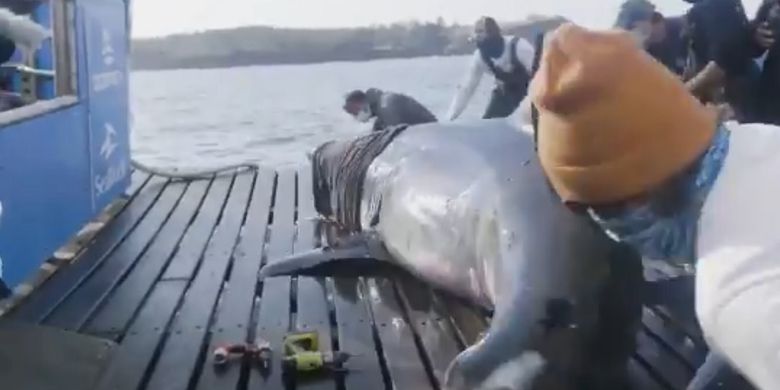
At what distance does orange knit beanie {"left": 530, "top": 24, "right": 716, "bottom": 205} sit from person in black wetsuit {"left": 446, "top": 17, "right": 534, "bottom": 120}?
6.05 metres

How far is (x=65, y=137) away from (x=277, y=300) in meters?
1.61

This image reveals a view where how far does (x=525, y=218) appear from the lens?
133 inches

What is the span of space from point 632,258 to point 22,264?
283 centimetres

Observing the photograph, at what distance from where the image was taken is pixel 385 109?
8500mm

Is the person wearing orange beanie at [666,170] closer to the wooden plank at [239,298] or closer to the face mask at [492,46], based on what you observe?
the wooden plank at [239,298]

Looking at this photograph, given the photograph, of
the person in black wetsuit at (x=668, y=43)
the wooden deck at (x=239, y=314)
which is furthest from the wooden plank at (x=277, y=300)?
the person in black wetsuit at (x=668, y=43)

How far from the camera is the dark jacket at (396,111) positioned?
8.38 m

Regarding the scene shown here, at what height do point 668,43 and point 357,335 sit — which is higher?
point 668,43

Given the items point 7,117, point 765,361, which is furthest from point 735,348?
point 7,117

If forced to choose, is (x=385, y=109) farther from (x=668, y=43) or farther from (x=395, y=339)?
(x=395, y=339)

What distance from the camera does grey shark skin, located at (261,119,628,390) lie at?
2998 millimetres

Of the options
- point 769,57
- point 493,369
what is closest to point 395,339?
point 493,369

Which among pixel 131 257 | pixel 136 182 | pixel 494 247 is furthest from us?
pixel 136 182

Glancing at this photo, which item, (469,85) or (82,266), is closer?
(82,266)
